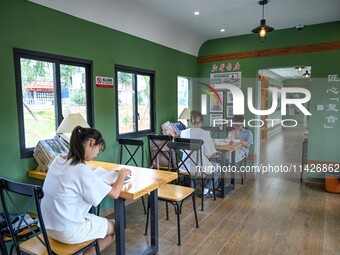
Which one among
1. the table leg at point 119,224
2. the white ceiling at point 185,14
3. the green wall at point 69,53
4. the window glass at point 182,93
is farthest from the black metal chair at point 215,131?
the table leg at point 119,224

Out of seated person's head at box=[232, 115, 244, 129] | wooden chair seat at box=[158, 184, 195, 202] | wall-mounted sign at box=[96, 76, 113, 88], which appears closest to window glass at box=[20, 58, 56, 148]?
wall-mounted sign at box=[96, 76, 113, 88]

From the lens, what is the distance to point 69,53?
2.90m

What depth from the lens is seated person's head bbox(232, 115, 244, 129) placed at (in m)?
4.84

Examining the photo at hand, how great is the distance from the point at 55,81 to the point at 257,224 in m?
2.92

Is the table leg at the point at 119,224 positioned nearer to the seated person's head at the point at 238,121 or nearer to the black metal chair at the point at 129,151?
the black metal chair at the point at 129,151

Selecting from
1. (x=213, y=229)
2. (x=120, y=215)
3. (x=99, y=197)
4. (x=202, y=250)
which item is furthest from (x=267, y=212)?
(x=99, y=197)

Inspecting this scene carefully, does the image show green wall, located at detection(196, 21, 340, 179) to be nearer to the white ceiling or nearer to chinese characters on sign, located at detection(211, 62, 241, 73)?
the white ceiling

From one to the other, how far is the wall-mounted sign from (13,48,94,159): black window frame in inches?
4.1

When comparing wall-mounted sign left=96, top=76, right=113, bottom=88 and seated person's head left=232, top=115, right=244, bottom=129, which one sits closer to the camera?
wall-mounted sign left=96, top=76, right=113, bottom=88

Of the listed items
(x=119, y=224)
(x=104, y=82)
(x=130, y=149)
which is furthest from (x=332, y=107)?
(x=119, y=224)

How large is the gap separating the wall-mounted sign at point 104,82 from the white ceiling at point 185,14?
2.27ft

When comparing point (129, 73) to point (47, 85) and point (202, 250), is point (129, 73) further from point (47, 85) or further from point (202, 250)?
point (202, 250)

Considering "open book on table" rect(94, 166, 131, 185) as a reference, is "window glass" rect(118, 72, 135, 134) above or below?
above

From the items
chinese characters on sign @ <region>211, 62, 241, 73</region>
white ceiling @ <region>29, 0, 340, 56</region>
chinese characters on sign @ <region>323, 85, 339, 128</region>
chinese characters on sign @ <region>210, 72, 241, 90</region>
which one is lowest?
chinese characters on sign @ <region>323, 85, 339, 128</region>
